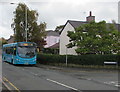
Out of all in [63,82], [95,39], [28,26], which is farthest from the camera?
[28,26]

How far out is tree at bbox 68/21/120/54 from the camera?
81.1 ft

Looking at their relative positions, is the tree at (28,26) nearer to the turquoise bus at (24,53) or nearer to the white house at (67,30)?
the white house at (67,30)

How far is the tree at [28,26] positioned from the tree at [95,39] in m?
14.4

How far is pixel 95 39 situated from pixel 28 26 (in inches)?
719

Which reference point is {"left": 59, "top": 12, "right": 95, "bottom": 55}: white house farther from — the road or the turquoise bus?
the road

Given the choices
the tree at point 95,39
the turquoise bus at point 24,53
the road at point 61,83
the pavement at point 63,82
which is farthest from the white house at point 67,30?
the road at point 61,83

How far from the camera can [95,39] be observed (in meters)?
24.7

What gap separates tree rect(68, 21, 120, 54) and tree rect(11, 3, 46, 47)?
14439 millimetres

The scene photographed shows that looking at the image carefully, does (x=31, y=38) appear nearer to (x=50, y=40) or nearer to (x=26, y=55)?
(x=26, y=55)

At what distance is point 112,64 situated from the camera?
24562mm

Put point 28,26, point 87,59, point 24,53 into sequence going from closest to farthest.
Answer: point 87,59 < point 24,53 < point 28,26

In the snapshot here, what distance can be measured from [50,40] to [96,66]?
5122cm

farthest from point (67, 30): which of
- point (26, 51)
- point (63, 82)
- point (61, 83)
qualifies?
point (61, 83)

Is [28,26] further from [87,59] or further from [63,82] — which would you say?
[63,82]
